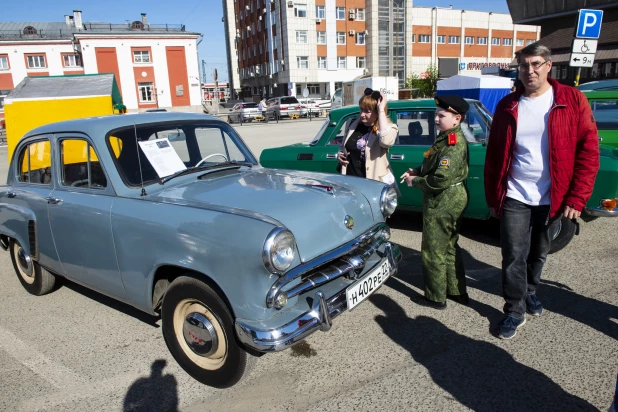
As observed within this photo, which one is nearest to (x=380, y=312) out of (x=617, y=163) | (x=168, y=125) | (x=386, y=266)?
(x=386, y=266)

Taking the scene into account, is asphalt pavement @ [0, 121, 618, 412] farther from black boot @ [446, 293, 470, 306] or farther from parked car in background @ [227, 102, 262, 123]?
parked car in background @ [227, 102, 262, 123]

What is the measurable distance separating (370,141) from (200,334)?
2399 mm

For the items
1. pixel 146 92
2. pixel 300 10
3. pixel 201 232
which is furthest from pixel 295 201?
pixel 300 10

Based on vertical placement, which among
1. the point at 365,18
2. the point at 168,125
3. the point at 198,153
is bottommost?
the point at 198,153

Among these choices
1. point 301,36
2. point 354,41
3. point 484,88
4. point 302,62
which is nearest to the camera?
point 484,88

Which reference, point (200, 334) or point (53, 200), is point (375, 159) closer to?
point (200, 334)

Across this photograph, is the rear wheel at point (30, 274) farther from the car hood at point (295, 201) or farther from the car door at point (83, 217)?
the car hood at point (295, 201)

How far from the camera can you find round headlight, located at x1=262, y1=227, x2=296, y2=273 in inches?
95.3

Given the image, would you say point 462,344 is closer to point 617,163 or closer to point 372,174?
point 372,174

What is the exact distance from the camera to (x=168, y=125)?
147 inches

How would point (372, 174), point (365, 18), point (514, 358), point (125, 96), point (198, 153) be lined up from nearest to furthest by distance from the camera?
point (514, 358) → point (198, 153) → point (372, 174) → point (125, 96) → point (365, 18)

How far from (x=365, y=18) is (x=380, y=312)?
2292 inches

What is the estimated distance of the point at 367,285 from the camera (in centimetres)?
300

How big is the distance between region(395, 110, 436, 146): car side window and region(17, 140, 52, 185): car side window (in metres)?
3.85
